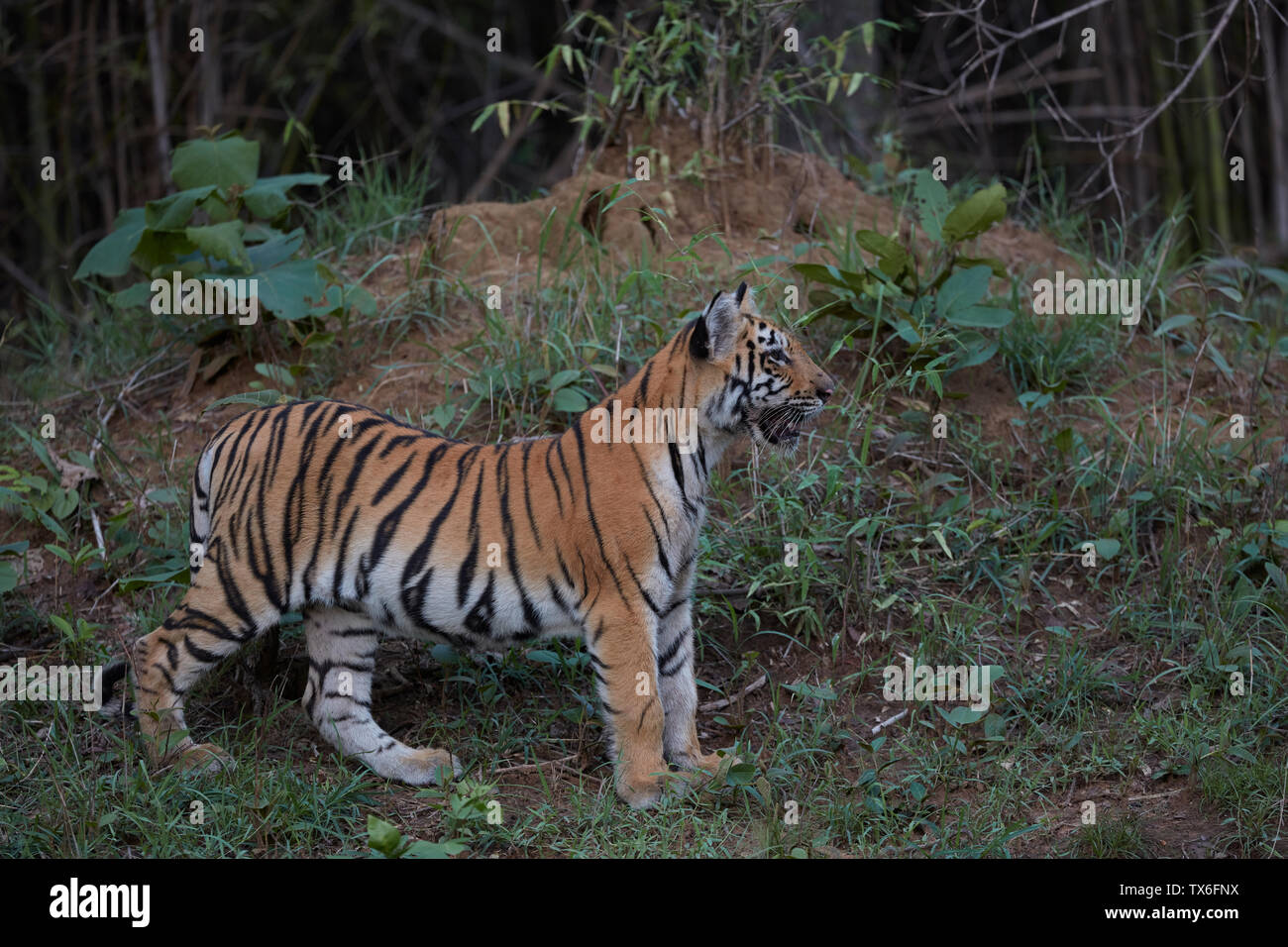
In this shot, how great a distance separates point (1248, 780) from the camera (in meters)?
4.25

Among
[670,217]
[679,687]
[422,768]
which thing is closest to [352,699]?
[422,768]

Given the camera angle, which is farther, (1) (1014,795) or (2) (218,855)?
(1) (1014,795)

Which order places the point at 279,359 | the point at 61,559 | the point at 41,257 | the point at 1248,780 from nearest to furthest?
the point at 1248,780 → the point at 61,559 → the point at 279,359 → the point at 41,257

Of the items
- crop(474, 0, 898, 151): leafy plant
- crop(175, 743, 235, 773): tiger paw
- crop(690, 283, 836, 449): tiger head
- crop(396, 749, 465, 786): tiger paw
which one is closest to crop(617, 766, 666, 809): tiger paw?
crop(396, 749, 465, 786): tiger paw

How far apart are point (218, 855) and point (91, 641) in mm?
1459

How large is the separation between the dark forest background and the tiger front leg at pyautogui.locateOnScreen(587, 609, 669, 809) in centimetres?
342

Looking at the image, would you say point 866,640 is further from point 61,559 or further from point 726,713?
point 61,559

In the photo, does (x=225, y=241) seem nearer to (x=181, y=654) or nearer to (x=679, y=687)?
(x=181, y=654)

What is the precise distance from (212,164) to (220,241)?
606 millimetres

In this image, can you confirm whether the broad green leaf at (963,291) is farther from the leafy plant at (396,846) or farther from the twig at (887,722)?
the leafy plant at (396,846)

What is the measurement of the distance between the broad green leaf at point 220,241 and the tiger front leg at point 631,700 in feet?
8.07

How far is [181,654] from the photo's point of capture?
4422 millimetres
